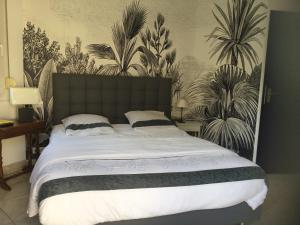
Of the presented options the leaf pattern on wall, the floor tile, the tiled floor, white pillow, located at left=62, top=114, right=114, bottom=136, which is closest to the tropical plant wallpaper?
the leaf pattern on wall

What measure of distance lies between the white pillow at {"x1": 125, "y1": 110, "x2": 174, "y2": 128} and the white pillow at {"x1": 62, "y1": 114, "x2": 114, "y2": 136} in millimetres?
397

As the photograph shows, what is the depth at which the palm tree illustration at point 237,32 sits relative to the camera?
3.52m

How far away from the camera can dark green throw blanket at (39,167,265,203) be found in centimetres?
Result: 175

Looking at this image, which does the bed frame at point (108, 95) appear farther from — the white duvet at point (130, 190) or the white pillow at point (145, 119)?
the white duvet at point (130, 190)

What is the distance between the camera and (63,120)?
138 inches

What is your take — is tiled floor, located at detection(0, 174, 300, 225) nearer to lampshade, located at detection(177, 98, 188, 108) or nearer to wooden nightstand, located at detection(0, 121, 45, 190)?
wooden nightstand, located at detection(0, 121, 45, 190)

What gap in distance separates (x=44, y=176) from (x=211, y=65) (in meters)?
3.09

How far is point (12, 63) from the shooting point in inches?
128

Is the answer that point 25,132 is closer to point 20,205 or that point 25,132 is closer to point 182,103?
point 20,205

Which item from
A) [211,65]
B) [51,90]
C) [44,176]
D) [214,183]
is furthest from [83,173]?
[211,65]

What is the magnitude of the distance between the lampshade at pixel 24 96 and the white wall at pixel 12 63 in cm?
25

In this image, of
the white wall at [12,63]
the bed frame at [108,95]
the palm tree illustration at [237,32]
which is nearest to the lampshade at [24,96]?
the white wall at [12,63]

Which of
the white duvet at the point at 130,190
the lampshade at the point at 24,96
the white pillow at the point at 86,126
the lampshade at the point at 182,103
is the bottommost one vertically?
the white duvet at the point at 130,190

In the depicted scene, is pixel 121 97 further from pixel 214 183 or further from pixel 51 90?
pixel 214 183
